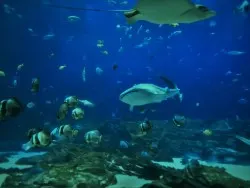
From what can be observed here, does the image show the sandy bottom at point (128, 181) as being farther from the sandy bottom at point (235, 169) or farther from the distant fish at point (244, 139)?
the distant fish at point (244, 139)

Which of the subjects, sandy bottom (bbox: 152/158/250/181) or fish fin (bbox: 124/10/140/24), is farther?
sandy bottom (bbox: 152/158/250/181)

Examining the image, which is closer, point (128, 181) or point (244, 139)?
point (128, 181)

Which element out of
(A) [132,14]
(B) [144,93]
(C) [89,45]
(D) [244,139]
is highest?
(C) [89,45]

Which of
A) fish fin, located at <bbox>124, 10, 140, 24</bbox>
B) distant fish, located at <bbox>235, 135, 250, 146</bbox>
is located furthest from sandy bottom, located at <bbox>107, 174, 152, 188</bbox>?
distant fish, located at <bbox>235, 135, 250, 146</bbox>

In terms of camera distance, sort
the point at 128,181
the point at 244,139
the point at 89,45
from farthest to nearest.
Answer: the point at 89,45
the point at 244,139
the point at 128,181

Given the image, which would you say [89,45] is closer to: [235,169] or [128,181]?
[235,169]

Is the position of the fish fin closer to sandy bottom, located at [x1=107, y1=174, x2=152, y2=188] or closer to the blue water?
sandy bottom, located at [x1=107, y1=174, x2=152, y2=188]

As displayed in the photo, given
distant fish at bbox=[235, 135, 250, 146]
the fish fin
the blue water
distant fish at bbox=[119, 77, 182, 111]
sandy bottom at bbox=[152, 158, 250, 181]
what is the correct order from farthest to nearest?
the blue water
distant fish at bbox=[235, 135, 250, 146]
sandy bottom at bbox=[152, 158, 250, 181]
distant fish at bbox=[119, 77, 182, 111]
the fish fin

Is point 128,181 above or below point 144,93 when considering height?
below

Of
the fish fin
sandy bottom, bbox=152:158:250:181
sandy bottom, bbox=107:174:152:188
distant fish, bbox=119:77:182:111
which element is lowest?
sandy bottom, bbox=152:158:250:181

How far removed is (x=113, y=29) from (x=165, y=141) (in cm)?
2910

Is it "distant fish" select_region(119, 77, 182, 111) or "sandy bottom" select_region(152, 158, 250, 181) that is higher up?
"distant fish" select_region(119, 77, 182, 111)

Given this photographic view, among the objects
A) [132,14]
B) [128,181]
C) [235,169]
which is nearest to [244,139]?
[235,169]

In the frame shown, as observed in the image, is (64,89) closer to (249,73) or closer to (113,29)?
(113,29)
